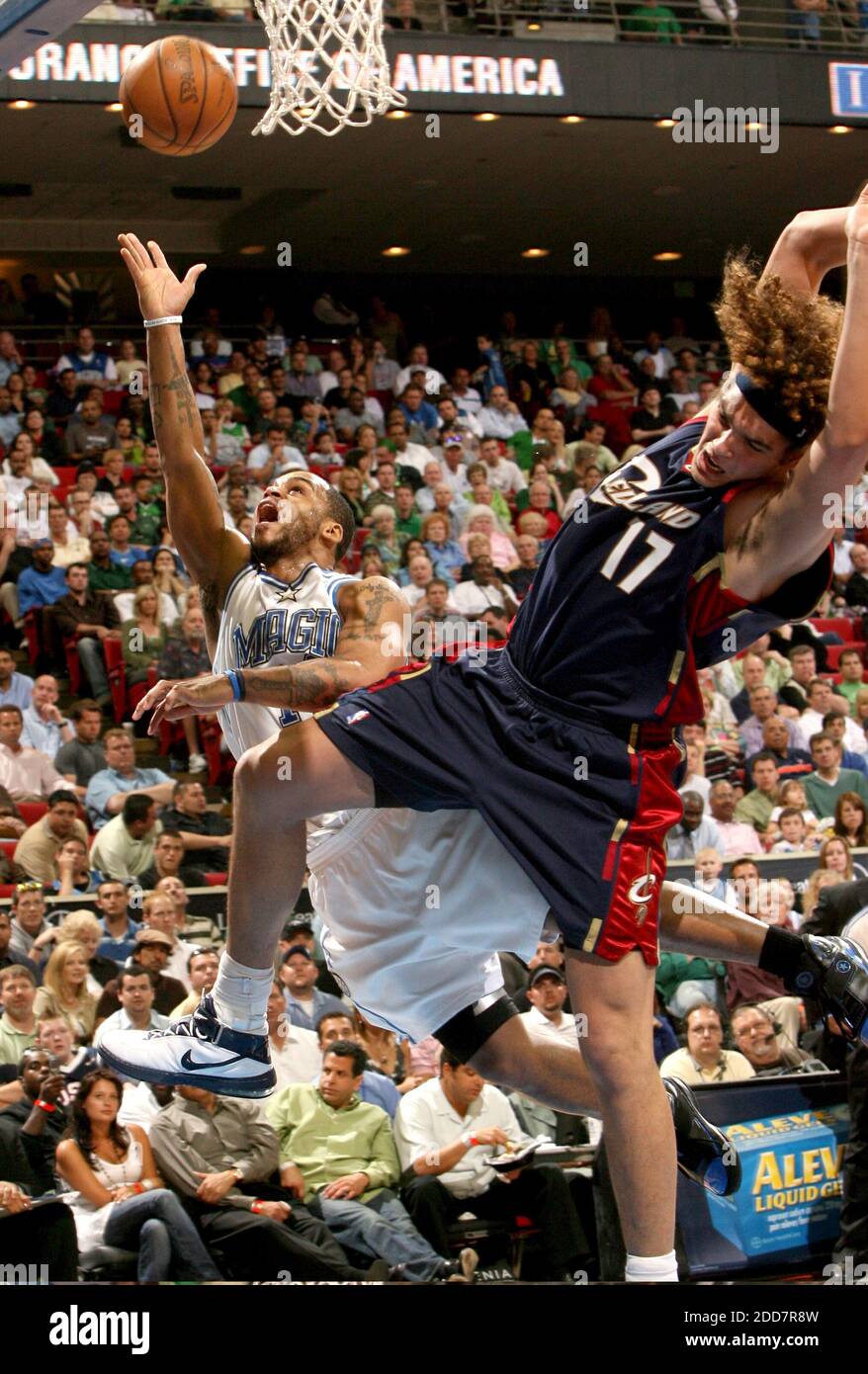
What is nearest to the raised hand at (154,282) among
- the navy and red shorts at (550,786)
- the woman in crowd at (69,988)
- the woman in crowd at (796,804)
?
the navy and red shorts at (550,786)

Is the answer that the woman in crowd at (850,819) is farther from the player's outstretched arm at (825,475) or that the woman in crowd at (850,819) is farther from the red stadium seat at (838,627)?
the player's outstretched arm at (825,475)

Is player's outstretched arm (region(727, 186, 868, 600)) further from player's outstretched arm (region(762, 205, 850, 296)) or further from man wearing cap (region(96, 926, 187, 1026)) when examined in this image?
man wearing cap (region(96, 926, 187, 1026))

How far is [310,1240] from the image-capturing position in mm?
7160

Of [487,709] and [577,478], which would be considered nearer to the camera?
[487,709]

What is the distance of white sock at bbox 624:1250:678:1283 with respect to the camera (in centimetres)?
399

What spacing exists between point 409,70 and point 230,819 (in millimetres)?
7806

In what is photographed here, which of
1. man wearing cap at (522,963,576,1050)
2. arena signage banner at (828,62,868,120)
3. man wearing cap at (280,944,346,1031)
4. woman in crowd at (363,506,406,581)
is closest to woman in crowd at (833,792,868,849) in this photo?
man wearing cap at (522,963,576,1050)

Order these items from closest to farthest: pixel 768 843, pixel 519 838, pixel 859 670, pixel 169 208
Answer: pixel 519 838, pixel 768 843, pixel 859 670, pixel 169 208

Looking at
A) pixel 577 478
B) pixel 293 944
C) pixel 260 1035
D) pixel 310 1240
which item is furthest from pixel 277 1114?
pixel 577 478

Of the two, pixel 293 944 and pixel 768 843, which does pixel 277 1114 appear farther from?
pixel 768 843

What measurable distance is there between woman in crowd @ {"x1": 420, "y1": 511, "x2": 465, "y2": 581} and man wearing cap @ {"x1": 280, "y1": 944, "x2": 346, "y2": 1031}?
4.97 m

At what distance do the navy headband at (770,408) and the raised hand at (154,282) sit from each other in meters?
1.69

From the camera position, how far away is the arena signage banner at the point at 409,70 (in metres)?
14.0
